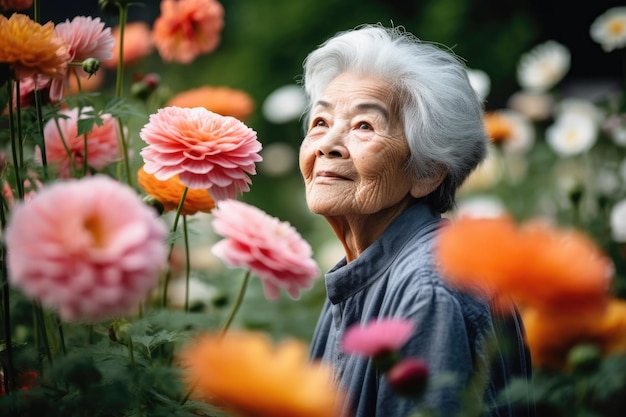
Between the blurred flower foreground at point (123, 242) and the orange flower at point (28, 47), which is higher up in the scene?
the orange flower at point (28, 47)

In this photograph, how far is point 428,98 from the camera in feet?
5.20

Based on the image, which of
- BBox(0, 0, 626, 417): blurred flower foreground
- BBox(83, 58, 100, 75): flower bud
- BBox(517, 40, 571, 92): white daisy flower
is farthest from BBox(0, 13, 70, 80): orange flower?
BBox(517, 40, 571, 92): white daisy flower

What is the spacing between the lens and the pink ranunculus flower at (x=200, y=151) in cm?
126

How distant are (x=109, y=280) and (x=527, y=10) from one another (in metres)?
6.11

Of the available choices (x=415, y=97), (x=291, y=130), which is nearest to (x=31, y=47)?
(x=415, y=97)

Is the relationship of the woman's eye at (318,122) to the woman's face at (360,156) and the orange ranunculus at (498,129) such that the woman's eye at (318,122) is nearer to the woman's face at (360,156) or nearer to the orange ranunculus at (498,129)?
the woman's face at (360,156)

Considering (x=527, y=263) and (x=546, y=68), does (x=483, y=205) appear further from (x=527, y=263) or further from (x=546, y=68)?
(x=527, y=263)

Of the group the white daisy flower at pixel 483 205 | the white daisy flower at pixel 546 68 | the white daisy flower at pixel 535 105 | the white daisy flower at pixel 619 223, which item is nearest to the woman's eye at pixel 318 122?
the white daisy flower at pixel 619 223

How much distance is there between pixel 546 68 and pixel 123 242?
307 centimetres

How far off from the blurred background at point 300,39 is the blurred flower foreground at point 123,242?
130 inches

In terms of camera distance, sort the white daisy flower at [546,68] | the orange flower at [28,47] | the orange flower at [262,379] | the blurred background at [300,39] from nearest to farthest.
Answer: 1. the orange flower at [262,379]
2. the orange flower at [28,47]
3. the white daisy flower at [546,68]
4. the blurred background at [300,39]

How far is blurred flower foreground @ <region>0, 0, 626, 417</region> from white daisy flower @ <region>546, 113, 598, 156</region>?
87cm

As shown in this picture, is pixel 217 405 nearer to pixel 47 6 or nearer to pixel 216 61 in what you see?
pixel 47 6

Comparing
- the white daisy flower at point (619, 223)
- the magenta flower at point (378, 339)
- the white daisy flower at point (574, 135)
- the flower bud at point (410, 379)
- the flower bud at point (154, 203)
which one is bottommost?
the white daisy flower at point (619, 223)
